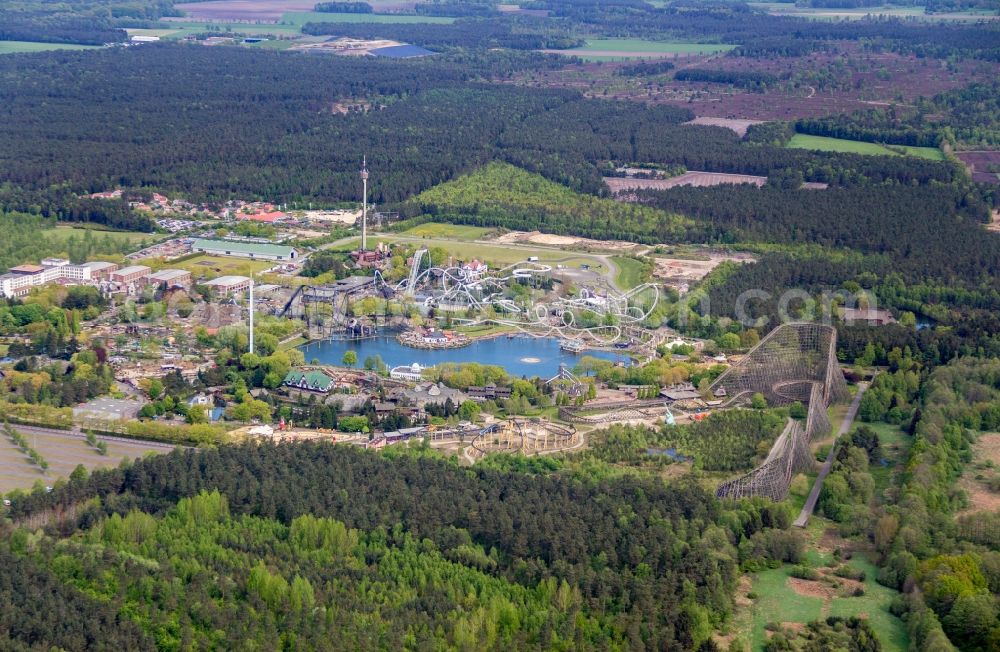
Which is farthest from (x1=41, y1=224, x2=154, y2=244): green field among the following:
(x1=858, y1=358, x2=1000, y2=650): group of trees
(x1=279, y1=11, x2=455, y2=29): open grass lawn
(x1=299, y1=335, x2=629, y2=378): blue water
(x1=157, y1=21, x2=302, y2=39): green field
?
(x1=279, y1=11, x2=455, y2=29): open grass lawn

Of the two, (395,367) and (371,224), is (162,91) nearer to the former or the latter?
(371,224)

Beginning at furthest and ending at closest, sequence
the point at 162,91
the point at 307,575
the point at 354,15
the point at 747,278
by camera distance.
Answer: the point at 354,15 < the point at 162,91 < the point at 747,278 < the point at 307,575

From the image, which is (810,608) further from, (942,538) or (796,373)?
(796,373)

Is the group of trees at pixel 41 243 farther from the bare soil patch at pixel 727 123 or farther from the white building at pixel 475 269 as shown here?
the bare soil patch at pixel 727 123

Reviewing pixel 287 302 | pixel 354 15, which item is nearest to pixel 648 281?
pixel 287 302

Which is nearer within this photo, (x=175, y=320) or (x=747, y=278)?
(x=175, y=320)

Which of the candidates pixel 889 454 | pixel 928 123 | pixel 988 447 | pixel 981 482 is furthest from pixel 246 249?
pixel 928 123
